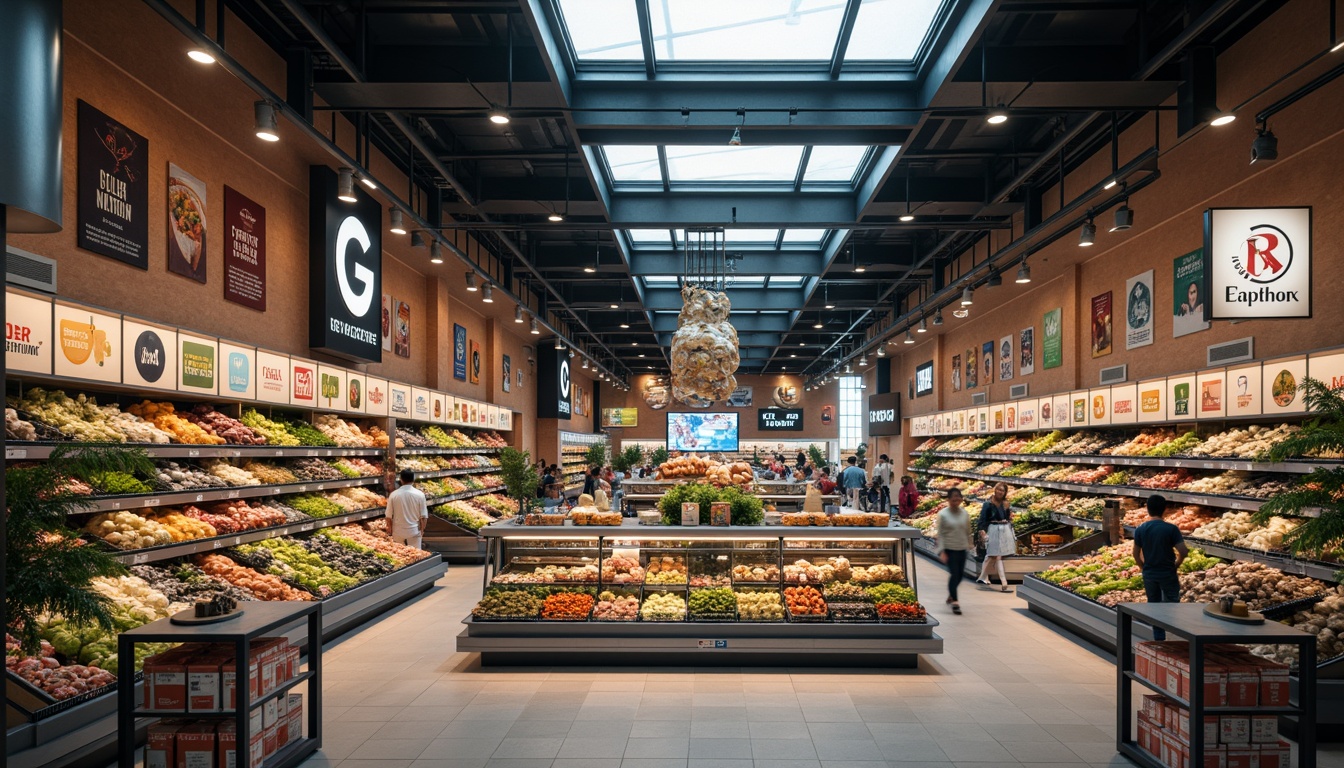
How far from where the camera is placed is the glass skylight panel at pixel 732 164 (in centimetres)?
1045

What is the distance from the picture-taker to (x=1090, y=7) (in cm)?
653

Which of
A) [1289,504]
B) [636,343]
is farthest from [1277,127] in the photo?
[636,343]

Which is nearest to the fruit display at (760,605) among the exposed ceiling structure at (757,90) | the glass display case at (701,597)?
the glass display case at (701,597)

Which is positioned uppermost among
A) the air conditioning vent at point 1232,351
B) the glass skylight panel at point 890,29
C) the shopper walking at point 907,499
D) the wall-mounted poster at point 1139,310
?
the glass skylight panel at point 890,29

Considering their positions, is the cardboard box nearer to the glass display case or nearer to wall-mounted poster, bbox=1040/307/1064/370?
the glass display case

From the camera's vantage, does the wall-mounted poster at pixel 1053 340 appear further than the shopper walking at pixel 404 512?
Yes

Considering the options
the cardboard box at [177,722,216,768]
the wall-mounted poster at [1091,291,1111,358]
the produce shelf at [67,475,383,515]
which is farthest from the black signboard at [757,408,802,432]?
the cardboard box at [177,722,216,768]

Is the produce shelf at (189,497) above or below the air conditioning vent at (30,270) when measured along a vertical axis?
below

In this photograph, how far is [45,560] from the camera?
3.61 m

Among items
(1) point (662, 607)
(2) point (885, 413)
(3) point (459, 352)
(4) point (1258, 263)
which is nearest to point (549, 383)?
(3) point (459, 352)

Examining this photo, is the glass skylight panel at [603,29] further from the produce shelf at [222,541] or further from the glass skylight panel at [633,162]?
the produce shelf at [222,541]

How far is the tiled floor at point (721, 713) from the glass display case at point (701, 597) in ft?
0.69

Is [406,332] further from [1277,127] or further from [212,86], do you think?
[1277,127]

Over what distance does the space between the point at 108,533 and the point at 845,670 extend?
5891 millimetres
